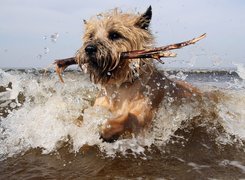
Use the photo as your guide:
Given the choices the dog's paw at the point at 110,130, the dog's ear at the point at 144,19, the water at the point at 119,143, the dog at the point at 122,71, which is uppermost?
the dog's ear at the point at 144,19

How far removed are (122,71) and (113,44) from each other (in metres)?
0.38

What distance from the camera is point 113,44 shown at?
5156 mm

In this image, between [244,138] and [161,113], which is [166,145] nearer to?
[161,113]

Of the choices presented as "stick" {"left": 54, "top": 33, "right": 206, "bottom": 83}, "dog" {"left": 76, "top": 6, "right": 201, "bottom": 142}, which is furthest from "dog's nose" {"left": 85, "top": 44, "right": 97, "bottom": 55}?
"stick" {"left": 54, "top": 33, "right": 206, "bottom": 83}

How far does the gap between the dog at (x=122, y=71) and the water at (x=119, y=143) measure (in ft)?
0.73

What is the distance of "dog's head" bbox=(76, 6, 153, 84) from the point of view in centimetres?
490

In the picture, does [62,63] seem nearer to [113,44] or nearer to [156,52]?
[113,44]

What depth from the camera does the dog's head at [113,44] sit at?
4.90m


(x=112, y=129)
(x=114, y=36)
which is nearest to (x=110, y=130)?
(x=112, y=129)

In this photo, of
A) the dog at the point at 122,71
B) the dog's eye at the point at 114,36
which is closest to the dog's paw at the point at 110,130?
the dog at the point at 122,71

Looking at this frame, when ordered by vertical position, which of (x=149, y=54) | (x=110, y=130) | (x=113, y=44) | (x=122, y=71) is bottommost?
(x=110, y=130)

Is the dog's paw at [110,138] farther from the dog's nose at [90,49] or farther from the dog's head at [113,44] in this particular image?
the dog's nose at [90,49]

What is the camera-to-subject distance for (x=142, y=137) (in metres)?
5.03

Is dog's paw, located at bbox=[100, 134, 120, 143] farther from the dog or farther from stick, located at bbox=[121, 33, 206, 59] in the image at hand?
stick, located at bbox=[121, 33, 206, 59]
